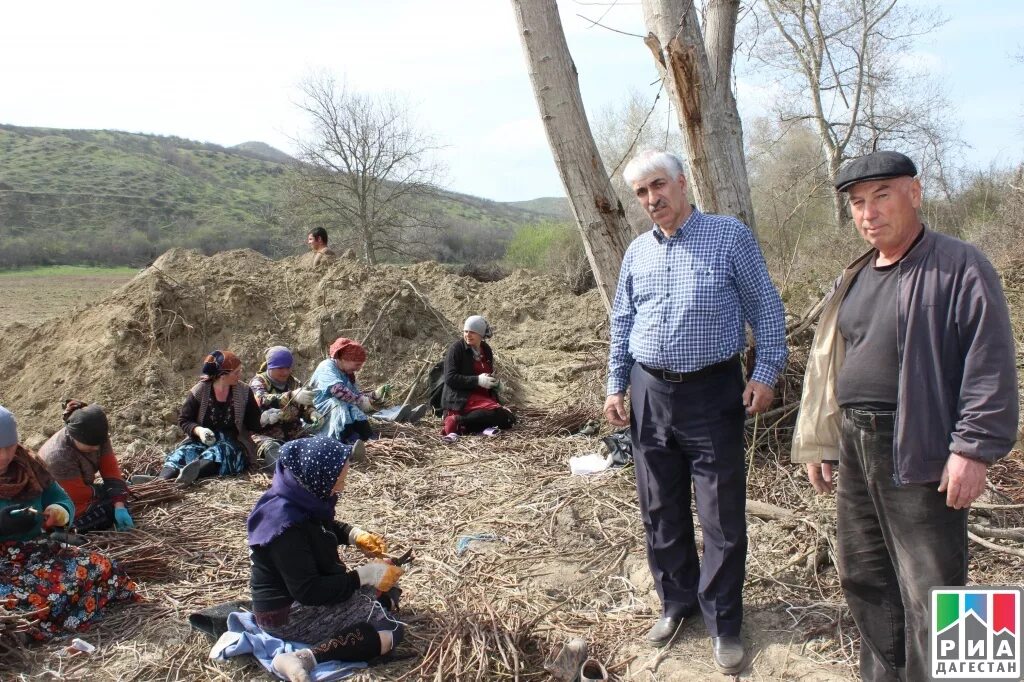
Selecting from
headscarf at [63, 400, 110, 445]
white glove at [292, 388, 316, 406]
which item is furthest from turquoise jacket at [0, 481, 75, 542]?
white glove at [292, 388, 316, 406]

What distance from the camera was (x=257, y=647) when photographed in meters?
3.16

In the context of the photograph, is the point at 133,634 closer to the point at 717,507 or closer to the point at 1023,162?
the point at 717,507

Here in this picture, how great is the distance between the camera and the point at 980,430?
207 cm

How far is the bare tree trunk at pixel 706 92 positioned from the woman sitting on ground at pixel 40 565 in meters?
3.93

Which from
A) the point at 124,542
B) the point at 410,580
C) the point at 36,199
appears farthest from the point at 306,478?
the point at 36,199

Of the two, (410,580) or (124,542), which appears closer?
(410,580)

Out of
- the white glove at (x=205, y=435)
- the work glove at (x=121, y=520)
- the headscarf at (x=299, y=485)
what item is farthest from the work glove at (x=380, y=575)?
the white glove at (x=205, y=435)

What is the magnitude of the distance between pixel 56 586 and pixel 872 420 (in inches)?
144

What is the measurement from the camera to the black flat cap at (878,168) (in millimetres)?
2217

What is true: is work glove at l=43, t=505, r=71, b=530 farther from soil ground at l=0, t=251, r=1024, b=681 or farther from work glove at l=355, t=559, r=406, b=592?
work glove at l=355, t=559, r=406, b=592

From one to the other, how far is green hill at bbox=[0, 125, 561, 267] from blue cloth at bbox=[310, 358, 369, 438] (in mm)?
19448

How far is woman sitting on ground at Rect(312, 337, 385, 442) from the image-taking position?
22.2 ft

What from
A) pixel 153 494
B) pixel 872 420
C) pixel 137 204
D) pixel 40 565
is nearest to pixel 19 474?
pixel 40 565

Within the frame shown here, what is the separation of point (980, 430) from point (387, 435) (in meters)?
5.68
